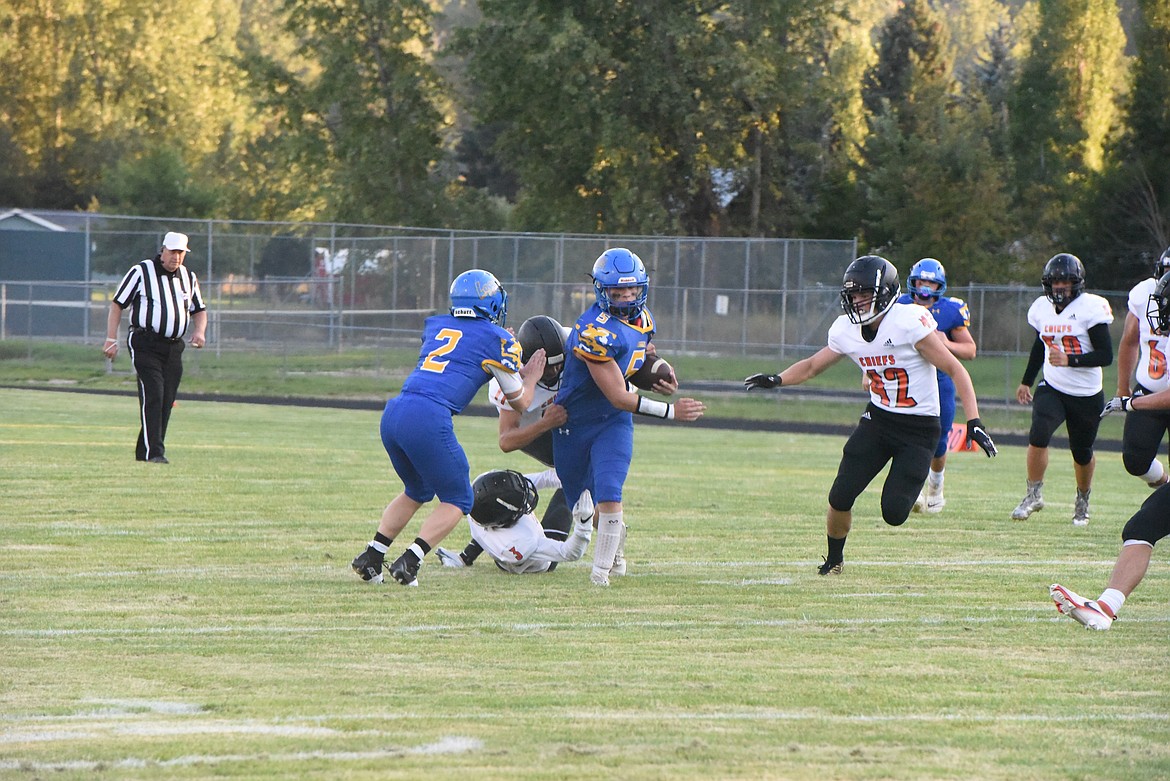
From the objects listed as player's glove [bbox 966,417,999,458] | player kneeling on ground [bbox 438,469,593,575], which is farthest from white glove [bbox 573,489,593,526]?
player's glove [bbox 966,417,999,458]

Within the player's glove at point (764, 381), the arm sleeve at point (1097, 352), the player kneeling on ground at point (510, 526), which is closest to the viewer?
the player kneeling on ground at point (510, 526)

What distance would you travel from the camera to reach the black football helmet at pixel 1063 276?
10.9 metres

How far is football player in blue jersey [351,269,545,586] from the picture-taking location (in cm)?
762

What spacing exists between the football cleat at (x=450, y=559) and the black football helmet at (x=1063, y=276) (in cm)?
479

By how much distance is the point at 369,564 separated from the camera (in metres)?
7.84

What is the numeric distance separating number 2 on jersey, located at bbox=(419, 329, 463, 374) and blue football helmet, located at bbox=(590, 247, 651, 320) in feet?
2.51

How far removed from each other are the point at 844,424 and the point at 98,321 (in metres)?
15.1

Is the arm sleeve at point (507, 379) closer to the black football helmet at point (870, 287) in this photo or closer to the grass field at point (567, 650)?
the grass field at point (567, 650)

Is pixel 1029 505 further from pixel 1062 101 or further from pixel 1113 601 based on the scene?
pixel 1062 101

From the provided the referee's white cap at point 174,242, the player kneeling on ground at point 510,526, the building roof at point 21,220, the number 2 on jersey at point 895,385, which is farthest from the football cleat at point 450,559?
the building roof at point 21,220

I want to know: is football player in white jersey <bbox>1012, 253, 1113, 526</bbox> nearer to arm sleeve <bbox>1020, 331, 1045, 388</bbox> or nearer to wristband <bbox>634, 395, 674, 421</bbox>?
arm sleeve <bbox>1020, 331, 1045, 388</bbox>

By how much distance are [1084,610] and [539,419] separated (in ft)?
9.78

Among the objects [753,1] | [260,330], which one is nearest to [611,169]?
[753,1]

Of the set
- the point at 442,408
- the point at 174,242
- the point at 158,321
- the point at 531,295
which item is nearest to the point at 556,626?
the point at 442,408
